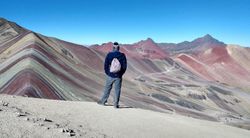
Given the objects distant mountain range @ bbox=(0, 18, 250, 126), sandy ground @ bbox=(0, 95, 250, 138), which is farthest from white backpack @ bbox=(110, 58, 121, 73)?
distant mountain range @ bbox=(0, 18, 250, 126)

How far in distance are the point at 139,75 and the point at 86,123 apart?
5280 centimetres

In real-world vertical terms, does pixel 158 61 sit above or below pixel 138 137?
above

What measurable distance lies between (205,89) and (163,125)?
47787mm

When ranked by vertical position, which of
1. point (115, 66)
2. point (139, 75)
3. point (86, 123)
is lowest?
point (86, 123)

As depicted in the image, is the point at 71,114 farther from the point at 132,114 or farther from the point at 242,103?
the point at 242,103

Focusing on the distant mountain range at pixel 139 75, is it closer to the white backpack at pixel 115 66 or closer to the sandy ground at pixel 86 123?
the white backpack at pixel 115 66

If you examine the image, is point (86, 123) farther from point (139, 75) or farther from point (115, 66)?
point (139, 75)

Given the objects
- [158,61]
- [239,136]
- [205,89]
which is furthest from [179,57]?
[239,136]

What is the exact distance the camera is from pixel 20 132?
5566 millimetres

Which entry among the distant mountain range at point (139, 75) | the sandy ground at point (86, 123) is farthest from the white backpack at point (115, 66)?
the distant mountain range at point (139, 75)

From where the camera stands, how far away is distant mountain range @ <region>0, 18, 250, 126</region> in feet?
84.0

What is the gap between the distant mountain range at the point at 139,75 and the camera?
25.6 m

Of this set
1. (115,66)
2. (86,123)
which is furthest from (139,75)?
(86,123)

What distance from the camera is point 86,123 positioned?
24.5 feet
